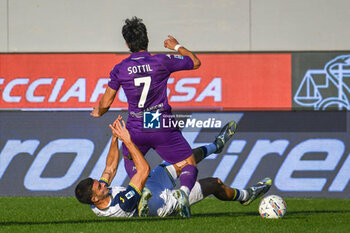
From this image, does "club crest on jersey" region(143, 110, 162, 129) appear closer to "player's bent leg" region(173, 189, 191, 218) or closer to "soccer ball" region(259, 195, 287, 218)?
"player's bent leg" region(173, 189, 191, 218)

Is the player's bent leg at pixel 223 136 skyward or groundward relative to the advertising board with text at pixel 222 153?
skyward

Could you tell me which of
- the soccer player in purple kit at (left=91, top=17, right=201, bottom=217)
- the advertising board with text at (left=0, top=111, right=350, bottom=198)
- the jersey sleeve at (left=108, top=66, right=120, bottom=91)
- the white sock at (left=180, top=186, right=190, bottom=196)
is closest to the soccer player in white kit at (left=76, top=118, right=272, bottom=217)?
the white sock at (left=180, top=186, right=190, bottom=196)

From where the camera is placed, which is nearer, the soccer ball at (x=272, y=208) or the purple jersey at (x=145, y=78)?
the purple jersey at (x=145, y=78)

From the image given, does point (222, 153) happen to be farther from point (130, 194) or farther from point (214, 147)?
point (130, 194)

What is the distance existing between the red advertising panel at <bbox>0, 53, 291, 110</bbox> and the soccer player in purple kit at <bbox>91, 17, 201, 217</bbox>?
649cm

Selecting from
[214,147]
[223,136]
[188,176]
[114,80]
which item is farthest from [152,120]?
[223,136]

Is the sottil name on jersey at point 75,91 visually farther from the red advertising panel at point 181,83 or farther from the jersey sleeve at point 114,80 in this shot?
the jersey sleeve at point 114,80

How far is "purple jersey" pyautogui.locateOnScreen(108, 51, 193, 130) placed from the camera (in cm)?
932

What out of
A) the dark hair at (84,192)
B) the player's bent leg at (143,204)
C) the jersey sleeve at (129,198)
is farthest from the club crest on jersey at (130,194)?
the dark hair at (84,192)

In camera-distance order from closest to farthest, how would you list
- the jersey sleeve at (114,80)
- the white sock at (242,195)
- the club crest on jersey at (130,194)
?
the club crest on jersey at (130,194) < the jersey sleeve at (114,80) < the white sock at (242,195)

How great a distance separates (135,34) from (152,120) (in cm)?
108

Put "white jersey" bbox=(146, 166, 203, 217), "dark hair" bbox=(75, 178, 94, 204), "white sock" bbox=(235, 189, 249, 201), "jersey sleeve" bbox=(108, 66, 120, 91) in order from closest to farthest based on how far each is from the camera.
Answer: "dark hair" bbox=(75, 178, 94, 204) → "white jersey" bbox=(146, 166, 203, 217) → "jersey sleeve" bbox=(108, 66, 120, 91) → "white sock" bbox=(235, 189, 249, 201)

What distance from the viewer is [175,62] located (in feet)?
30.8

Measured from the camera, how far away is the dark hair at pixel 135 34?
927 cm
